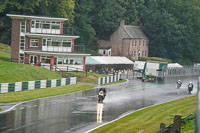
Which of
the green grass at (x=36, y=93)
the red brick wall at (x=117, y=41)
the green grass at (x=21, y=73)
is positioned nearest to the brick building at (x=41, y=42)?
the green grass at (x=21, y=73)

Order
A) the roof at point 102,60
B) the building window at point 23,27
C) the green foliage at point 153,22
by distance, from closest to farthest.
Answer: the building window at point 23,27 < the roof at point 102,60 < the green foliage at point 153,22

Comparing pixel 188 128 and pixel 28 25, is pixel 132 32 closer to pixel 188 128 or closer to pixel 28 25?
pixel 28 25

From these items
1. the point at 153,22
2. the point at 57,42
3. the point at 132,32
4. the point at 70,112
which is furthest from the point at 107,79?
the point at 153,22

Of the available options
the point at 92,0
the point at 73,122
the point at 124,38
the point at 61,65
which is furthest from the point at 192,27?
the point at 73,122

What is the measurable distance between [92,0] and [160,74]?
154ft

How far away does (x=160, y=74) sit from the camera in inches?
2717

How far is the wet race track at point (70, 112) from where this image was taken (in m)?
25.5

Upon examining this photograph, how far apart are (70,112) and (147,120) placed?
5862 mm

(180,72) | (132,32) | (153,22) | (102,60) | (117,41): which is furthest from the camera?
(153,22)

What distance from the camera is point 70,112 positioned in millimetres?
32031

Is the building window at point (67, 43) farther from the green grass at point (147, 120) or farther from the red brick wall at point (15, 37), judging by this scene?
the green grass at point (147, 120)

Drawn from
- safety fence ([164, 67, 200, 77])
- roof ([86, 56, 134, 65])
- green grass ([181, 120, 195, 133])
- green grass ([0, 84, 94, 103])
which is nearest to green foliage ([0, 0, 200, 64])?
roof ([86, 56, 134, 65])

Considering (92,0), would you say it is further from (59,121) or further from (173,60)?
(59,121)

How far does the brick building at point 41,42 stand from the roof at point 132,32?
43.9 m
